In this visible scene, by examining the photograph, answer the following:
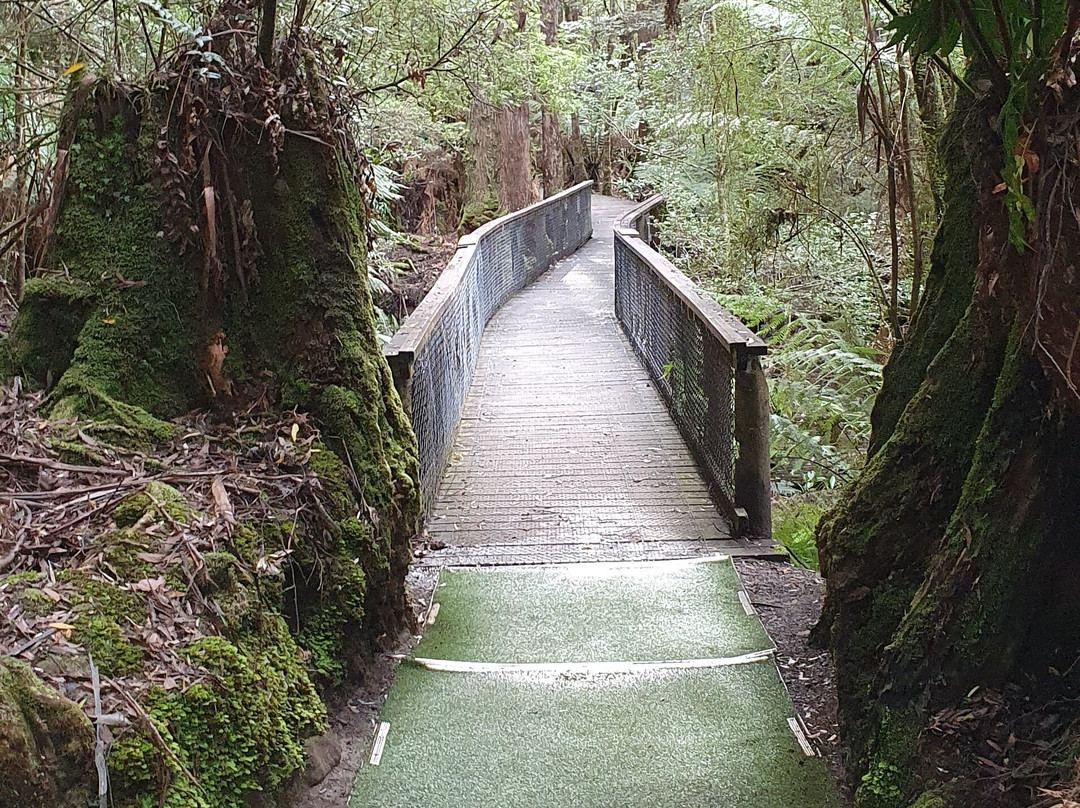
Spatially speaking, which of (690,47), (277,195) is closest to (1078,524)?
(277,195)

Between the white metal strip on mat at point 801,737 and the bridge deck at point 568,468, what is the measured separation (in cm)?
193

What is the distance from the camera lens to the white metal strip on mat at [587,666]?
395cm

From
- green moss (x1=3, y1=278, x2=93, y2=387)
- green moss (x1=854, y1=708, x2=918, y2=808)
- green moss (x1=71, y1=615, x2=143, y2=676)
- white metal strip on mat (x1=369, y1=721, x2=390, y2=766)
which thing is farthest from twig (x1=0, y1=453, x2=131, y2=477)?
green moss (x1=854, y1=708, x2=918, y2=808)

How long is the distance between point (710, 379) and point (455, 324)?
2.67 m

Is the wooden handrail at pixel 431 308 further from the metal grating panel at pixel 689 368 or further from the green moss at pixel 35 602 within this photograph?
the green moss at pixel 35 602

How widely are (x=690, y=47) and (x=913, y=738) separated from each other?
34.6ft

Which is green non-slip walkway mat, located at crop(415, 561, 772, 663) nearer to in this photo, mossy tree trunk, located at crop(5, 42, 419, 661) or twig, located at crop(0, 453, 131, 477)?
mossy tree trunk, located at crop(5, 42, 419, 661)

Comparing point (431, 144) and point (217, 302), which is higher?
point (431, 144)

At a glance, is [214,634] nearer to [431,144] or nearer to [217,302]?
[217,302]

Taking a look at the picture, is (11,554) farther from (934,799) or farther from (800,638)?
(800,638)

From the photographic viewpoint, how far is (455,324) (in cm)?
806

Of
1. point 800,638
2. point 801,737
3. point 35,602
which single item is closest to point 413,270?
point 800,638

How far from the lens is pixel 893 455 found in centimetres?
314

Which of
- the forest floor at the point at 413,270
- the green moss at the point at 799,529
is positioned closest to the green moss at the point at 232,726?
the green moss at the point at 799,529
